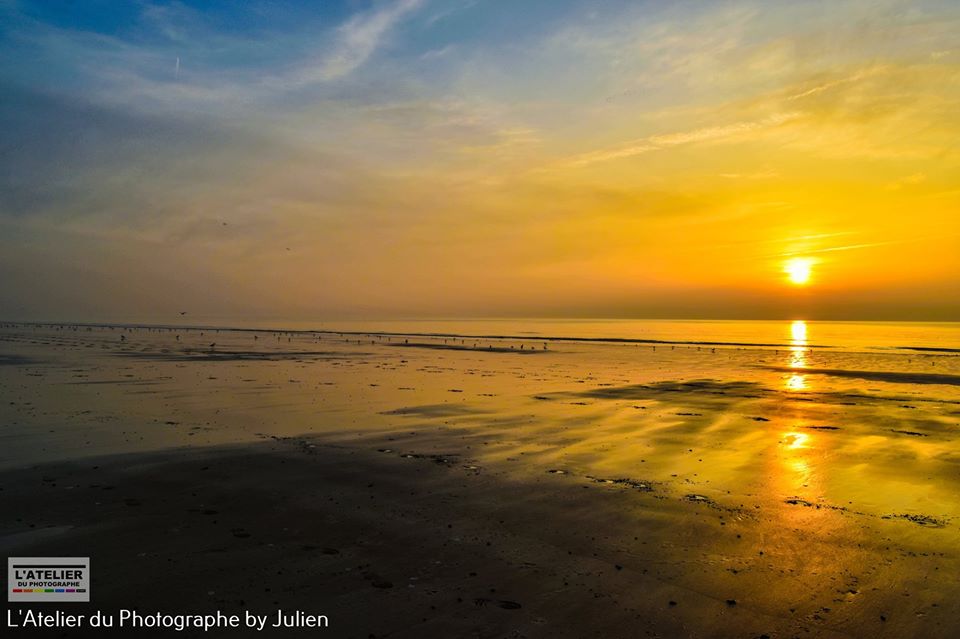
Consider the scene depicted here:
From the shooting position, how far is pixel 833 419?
76.7 feet

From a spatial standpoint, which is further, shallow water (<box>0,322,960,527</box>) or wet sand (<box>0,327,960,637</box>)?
shallow water (<box>0,322,960,527</box>)

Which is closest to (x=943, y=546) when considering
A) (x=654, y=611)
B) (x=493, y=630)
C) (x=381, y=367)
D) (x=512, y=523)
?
(x=654, y=611)

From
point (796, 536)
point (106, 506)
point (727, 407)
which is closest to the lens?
point (796, 536)

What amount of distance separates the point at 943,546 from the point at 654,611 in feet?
19.9

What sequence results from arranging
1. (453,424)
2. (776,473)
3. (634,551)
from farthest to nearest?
(453,424) → (776,473) → (634,551)

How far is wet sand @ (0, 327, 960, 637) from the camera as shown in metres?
7.58

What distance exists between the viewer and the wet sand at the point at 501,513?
7.58 meters

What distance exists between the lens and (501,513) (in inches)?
439

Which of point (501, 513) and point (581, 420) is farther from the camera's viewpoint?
point (581, 420)

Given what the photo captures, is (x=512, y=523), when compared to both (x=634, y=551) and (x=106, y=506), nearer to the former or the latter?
(x=634, y=551)

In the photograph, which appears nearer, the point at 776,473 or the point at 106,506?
the point at 106,506

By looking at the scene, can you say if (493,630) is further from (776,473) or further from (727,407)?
(727,407)

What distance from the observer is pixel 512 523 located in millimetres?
10609

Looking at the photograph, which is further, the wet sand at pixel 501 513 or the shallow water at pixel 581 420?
the shallow water at pixel 581 420
